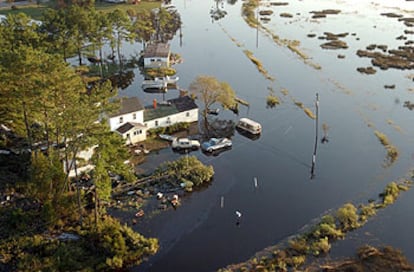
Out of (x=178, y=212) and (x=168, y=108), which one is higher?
(x=168, y=108)

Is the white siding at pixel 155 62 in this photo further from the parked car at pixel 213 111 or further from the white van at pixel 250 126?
the white van at pixel 250 126

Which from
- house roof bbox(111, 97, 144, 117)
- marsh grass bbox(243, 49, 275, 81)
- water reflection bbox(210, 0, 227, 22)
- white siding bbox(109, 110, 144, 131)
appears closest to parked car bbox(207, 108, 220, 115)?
white siding bbox(109, 110, 144, 131)

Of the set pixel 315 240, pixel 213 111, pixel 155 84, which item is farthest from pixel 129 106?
pixel 315 240

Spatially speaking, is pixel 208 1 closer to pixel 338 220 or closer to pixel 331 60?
pixel 331 60

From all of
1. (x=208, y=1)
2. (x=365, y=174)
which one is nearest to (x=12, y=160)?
(x=365, y=174)

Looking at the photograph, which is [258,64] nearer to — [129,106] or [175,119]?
[175,119]

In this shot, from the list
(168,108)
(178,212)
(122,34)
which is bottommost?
(178,212)
